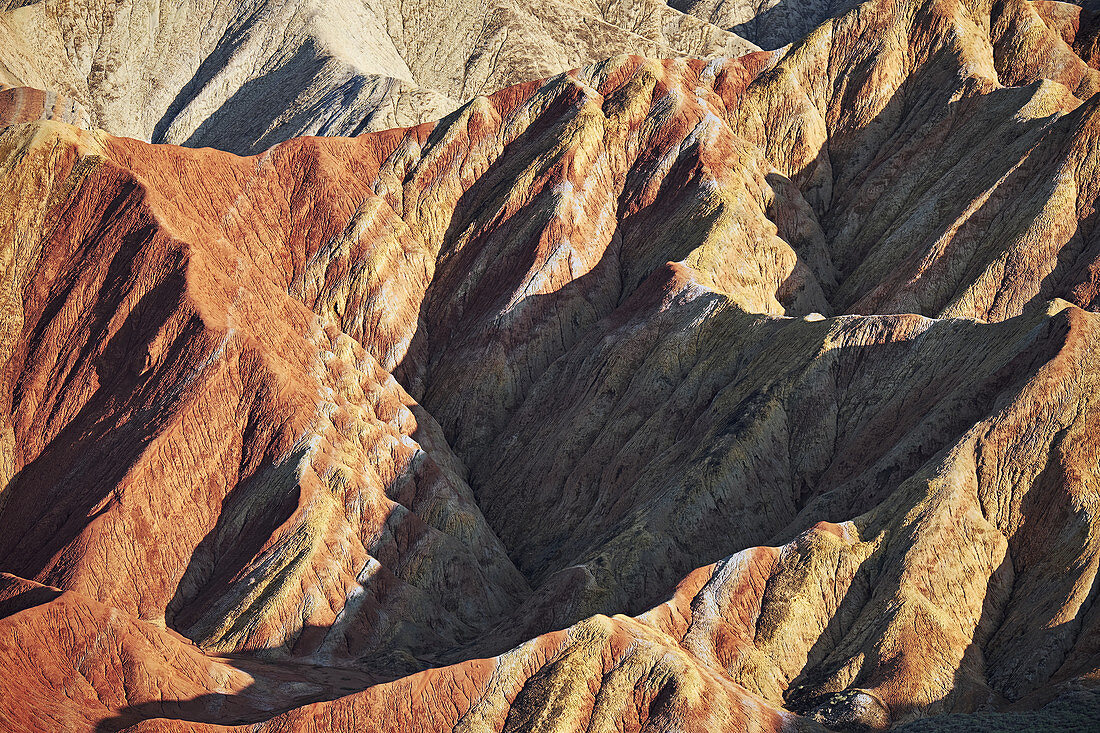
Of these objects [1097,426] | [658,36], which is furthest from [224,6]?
[1097,426]

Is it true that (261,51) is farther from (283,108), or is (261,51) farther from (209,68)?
(283,108)

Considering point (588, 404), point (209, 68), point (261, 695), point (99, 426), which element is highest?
point (209, 68)

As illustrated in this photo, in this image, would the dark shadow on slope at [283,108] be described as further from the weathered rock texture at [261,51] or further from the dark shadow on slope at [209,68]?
the dark shadow on slope at [209,68]

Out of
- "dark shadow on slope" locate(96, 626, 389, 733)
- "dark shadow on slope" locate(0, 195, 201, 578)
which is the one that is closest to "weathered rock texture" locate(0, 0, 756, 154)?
"dark shadow on slope" locate(0, 195, 201, 578)

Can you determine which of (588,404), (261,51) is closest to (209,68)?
(261,51)

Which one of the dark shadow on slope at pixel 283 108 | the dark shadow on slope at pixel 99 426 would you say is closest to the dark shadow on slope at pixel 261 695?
the dark shadow on slope at pixel 99 426
